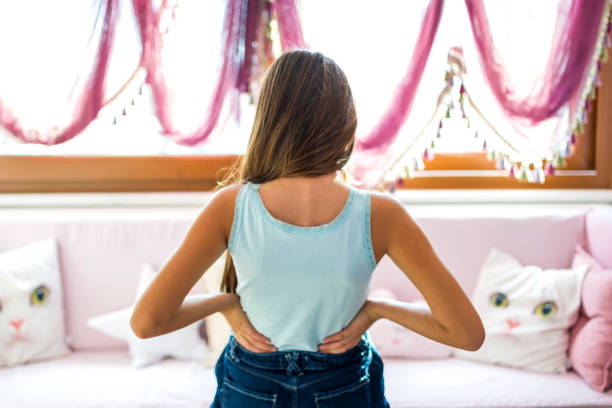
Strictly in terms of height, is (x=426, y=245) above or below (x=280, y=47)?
below

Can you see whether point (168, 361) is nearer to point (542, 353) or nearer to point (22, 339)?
point (22, 339)

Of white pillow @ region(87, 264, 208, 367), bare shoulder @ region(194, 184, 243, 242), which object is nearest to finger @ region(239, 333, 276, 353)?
bare shoulder @ region(194, 184, 243, 242)

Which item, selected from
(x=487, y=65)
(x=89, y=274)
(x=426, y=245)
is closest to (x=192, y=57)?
(x=89, y=274)

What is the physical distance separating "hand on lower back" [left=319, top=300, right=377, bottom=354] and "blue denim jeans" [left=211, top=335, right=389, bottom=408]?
1cm

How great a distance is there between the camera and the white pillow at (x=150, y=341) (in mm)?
1841

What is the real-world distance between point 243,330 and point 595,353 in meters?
1.24

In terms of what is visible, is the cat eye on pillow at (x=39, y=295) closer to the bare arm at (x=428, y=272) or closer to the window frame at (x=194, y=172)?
the window frame at (x=194, y=172)

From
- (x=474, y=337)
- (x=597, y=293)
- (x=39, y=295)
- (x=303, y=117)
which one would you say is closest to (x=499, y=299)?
(x=597, y=293)

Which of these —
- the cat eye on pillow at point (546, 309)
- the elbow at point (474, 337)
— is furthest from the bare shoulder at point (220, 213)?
the cat eye on pillow at point (546, 309)

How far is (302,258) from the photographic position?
933mm

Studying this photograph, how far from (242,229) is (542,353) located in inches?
51.1

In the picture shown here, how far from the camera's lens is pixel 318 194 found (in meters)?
0.96

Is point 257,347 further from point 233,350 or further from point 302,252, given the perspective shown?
point 302,252

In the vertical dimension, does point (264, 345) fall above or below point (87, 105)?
below
